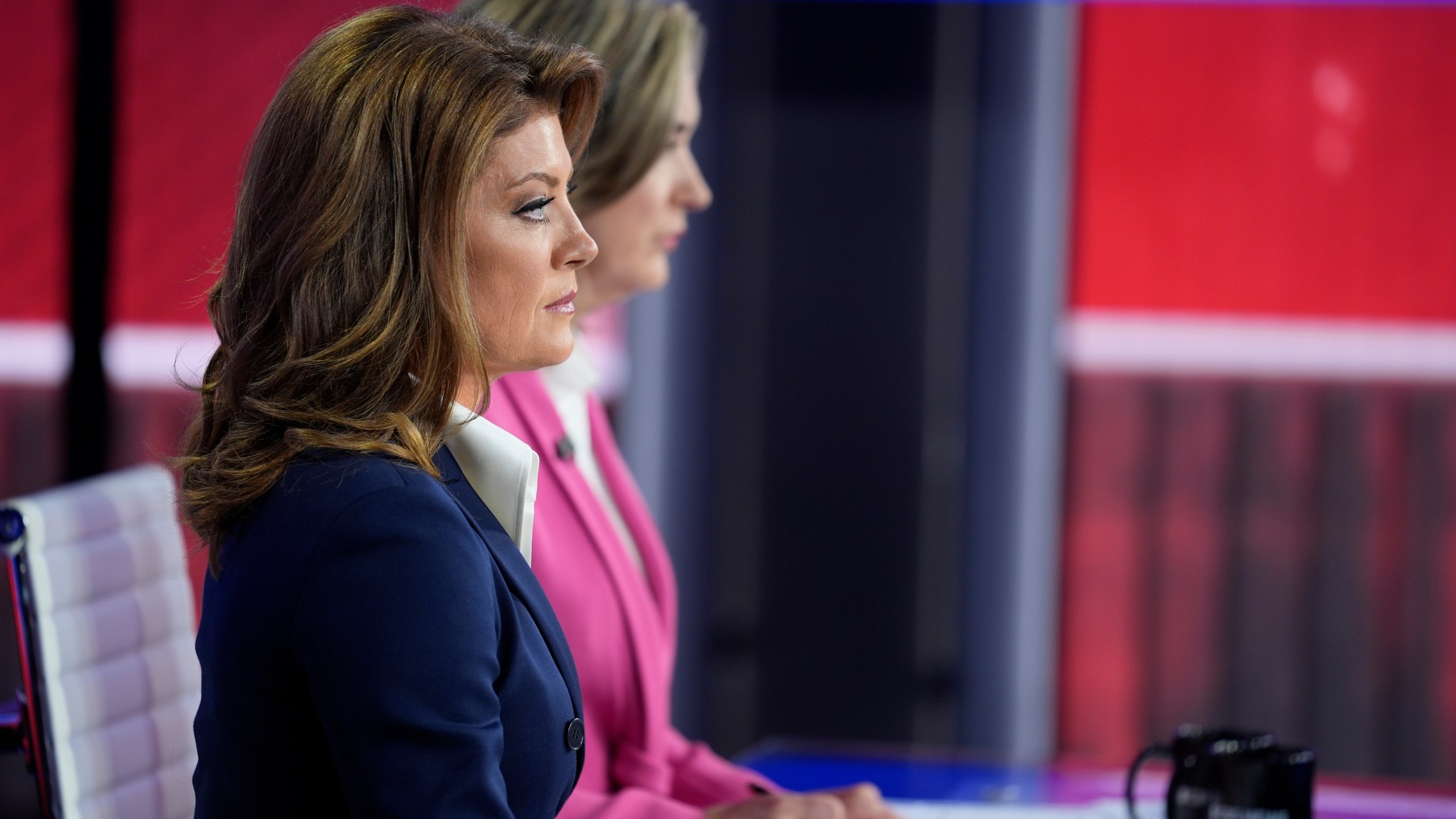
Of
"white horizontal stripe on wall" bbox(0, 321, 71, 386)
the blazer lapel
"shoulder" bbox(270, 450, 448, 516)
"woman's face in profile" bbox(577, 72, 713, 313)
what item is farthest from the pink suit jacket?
"white horizontal stripe on wall" bbox(0, 321, 71, 386)

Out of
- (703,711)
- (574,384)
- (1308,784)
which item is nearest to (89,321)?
(703,711)

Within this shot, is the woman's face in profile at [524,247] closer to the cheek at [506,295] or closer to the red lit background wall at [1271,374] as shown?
A: the cheek at [506,295]

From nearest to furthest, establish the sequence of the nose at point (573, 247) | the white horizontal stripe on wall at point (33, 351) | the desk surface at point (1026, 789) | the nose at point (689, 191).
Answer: the nose at point (573, 247) < the desk surface at point (1026, 789) < the nose at point (689, 191) < the white horizontal stripe on wall at point (33, 351)

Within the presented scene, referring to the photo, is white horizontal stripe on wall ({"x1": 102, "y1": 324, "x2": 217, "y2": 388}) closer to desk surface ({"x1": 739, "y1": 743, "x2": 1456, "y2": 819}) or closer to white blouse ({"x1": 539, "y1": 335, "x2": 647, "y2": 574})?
white blouse ({"x1": 539, "y1": 335, "x2": 647, "y2": 574})

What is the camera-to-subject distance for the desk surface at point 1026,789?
153 centimetres

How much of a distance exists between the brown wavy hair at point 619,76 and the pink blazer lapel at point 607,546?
255 millimetres

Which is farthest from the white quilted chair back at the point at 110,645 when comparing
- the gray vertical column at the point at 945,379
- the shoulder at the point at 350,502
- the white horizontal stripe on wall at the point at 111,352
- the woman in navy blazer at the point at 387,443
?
the gray vertical column at the point at 945,379

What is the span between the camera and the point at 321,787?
91cm

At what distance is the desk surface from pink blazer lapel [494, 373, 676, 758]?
28 centimetres

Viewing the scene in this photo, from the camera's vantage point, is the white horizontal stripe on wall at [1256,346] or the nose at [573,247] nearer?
the nose at [573,247]

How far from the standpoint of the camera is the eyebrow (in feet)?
3.47

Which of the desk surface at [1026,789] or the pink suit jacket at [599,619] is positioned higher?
the pink suit jacket at [599,619]

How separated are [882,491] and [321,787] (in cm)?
249

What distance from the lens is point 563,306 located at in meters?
1.16
